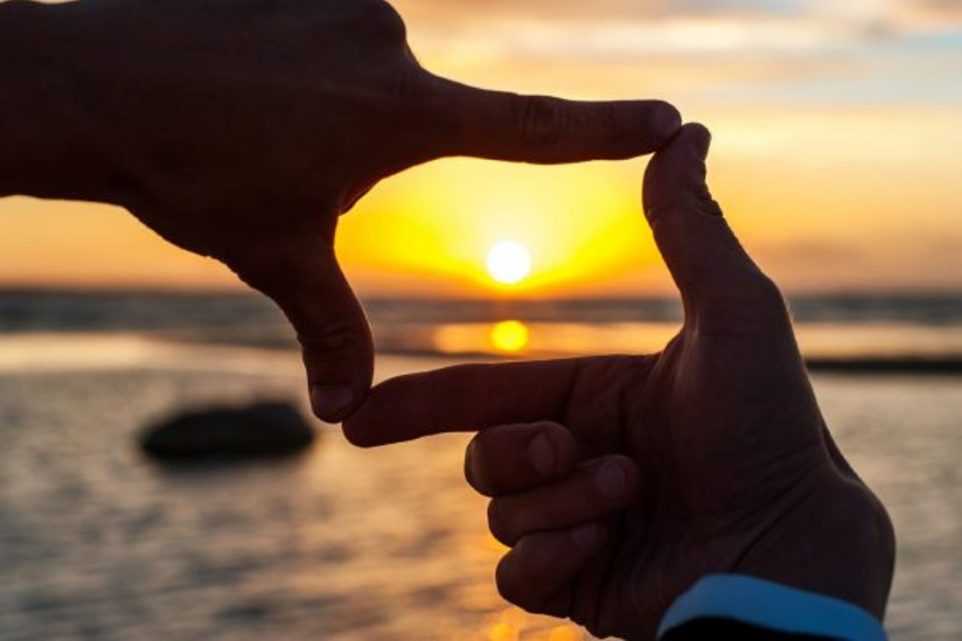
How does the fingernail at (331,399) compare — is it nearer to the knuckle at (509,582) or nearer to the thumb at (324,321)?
the thumb at (324,321)

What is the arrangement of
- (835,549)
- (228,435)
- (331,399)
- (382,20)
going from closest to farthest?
(382,20) → (835,549) → (331,399) → (228,435)

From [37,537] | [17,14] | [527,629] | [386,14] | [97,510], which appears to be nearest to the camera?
[17,14]

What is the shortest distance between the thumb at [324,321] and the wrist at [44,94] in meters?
0.36

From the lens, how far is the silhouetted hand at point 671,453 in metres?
2.38

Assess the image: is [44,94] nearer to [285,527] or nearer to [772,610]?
[772,610]

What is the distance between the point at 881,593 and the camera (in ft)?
7.36

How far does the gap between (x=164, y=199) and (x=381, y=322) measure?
54.7m

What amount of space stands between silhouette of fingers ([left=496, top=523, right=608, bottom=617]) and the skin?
0.58m

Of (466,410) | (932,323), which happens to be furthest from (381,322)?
(466,410)

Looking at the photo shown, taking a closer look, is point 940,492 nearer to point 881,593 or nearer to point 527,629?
point 527,629

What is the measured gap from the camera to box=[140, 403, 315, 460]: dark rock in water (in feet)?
45.9

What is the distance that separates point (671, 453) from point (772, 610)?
1.86 feet

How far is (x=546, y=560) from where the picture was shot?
2600 mm

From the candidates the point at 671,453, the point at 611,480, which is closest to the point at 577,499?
the point at 611,480
